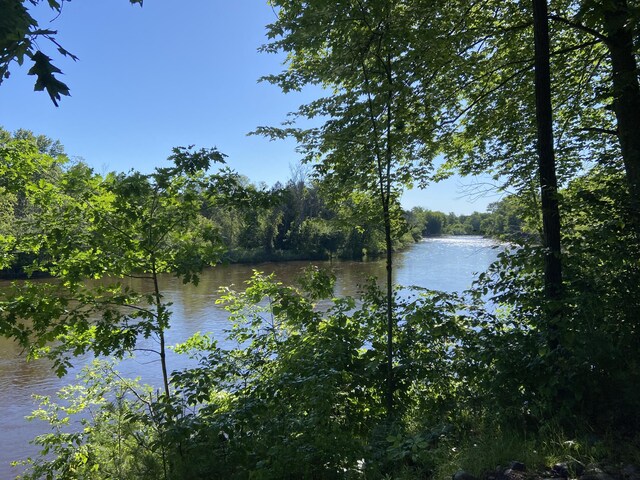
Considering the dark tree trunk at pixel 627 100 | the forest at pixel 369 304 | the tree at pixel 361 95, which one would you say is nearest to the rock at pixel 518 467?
the forest at pixel 369 304

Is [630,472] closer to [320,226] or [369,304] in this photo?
[369,304]

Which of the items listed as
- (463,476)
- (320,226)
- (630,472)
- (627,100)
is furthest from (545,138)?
(463,476)

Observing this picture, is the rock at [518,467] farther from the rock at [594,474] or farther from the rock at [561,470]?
the rock at [594,474]

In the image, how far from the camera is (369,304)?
5.25m

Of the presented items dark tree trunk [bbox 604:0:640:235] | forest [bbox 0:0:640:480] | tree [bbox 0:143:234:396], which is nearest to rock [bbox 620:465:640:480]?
forest [bbox 0:0:640:480]

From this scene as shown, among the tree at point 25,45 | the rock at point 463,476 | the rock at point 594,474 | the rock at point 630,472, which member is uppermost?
the tree at point 25,45

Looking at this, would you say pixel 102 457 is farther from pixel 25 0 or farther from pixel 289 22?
pixel 289 22

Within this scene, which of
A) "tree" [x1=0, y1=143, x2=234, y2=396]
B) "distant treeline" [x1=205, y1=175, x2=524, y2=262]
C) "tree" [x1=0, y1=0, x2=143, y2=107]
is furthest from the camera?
"distant treeline" [x1=205, y1=175, x2=524, y2=262]

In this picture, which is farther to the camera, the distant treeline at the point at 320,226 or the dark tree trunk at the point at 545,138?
the distant treeline at the point at 320,226

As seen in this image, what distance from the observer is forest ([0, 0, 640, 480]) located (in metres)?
3.35

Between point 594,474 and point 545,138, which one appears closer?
point 594,474

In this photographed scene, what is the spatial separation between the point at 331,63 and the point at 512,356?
3616 millimetres

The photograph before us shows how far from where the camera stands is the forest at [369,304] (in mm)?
3352

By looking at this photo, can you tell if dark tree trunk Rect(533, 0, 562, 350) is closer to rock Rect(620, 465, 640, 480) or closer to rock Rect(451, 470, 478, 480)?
rock Rect(620, 465, 640, 480)
